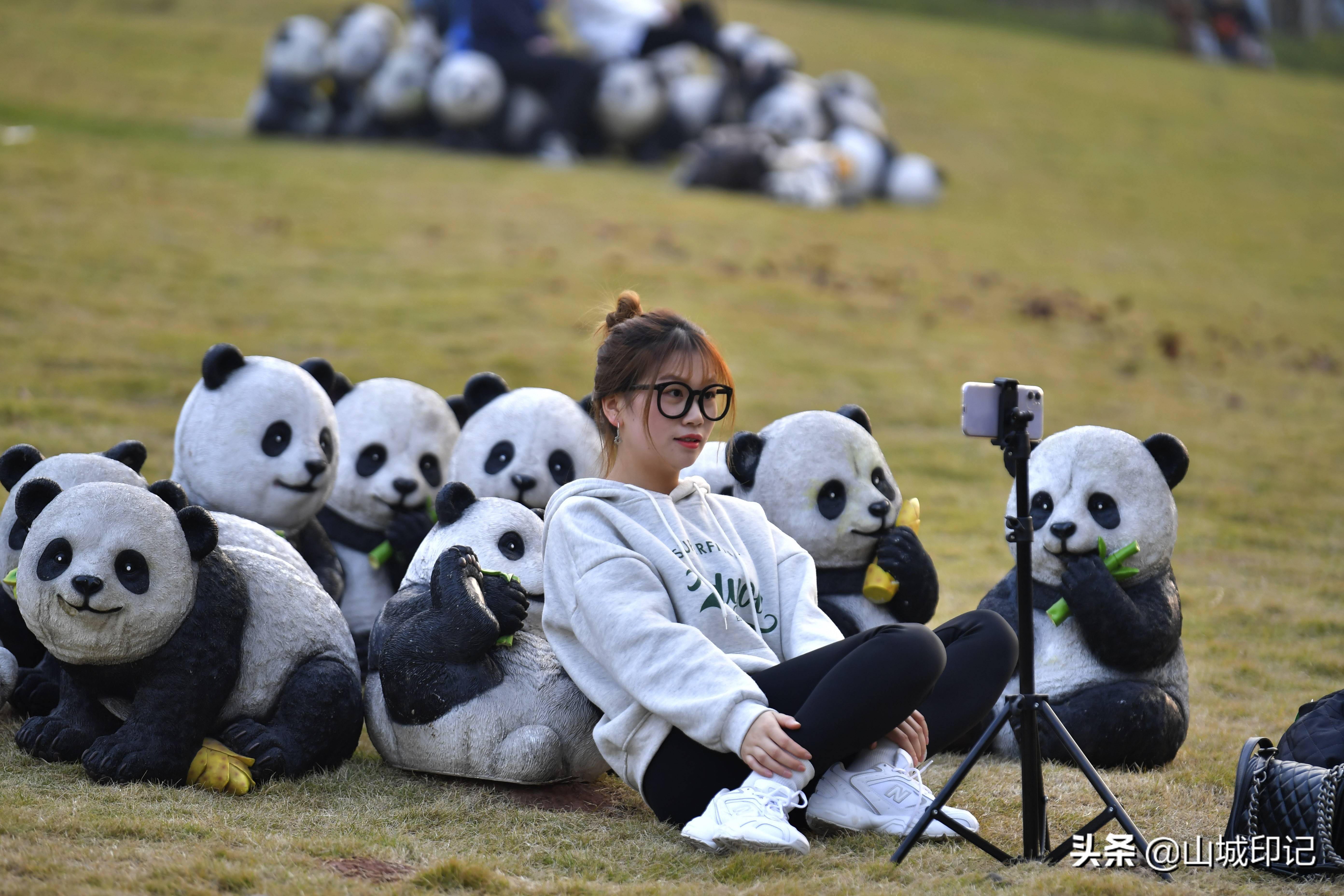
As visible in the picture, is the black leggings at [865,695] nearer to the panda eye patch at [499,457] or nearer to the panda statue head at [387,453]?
the panda eye patch at [499,457]

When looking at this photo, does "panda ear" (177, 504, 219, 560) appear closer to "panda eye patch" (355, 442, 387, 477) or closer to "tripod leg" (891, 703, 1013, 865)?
"panda eye patch" (355, 442, 387, 477)

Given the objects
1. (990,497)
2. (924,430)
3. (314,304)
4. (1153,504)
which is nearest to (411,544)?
(1153,504)

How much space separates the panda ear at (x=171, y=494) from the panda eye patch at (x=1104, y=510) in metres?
2.57

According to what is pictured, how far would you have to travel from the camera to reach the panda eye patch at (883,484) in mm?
4262

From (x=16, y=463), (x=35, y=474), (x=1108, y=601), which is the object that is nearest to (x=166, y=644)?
(x=35, y=474)

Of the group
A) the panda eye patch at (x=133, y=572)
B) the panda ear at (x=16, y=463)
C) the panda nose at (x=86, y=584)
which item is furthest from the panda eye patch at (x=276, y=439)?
the panda nose at (x=86, y=584)

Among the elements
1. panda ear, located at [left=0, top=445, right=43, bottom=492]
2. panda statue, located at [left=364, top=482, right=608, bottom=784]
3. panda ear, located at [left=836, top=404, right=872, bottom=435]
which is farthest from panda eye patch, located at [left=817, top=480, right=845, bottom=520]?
panda ear, located at [left=0, top=445, right=43, bottom=492]

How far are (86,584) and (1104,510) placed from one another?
2.80 meters

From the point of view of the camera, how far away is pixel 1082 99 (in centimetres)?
2353

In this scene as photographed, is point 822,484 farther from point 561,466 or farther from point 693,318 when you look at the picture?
point 693,318

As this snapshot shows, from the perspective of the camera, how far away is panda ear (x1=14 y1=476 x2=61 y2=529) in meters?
3.46

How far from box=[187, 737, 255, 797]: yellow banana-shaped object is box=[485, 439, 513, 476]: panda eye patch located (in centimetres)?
132

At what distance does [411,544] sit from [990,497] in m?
4.43

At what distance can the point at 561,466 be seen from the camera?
4.44m
